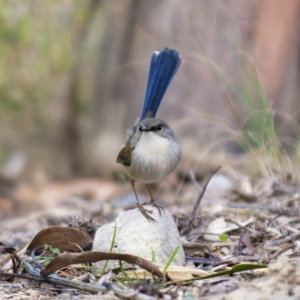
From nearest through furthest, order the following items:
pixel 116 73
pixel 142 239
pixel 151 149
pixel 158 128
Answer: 1. pixel 142 239
2. pixel 151 149
3. pixel 158 128
4. pixel 116 73

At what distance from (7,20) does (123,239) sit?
6337mm

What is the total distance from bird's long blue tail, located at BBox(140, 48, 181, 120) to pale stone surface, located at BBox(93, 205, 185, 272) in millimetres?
1132

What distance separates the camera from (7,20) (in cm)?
863

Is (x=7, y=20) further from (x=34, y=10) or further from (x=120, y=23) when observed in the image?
(x=120, y=23)

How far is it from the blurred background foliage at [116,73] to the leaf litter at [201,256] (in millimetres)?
1907

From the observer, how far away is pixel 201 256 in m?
3.37

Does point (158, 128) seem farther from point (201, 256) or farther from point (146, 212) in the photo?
point (201, 256)

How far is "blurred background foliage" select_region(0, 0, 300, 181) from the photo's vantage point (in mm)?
7184

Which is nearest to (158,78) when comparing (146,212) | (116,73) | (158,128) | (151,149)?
(158,128)

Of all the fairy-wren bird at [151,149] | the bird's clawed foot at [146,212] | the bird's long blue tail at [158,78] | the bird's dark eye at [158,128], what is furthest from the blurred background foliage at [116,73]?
the bird's clawed foot at [146,212]

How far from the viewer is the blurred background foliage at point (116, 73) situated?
7184mm

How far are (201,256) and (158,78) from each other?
1.43 m

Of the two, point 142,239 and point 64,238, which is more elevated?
point 142,239

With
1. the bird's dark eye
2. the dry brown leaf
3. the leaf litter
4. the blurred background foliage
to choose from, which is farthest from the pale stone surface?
the blurred background foliage
